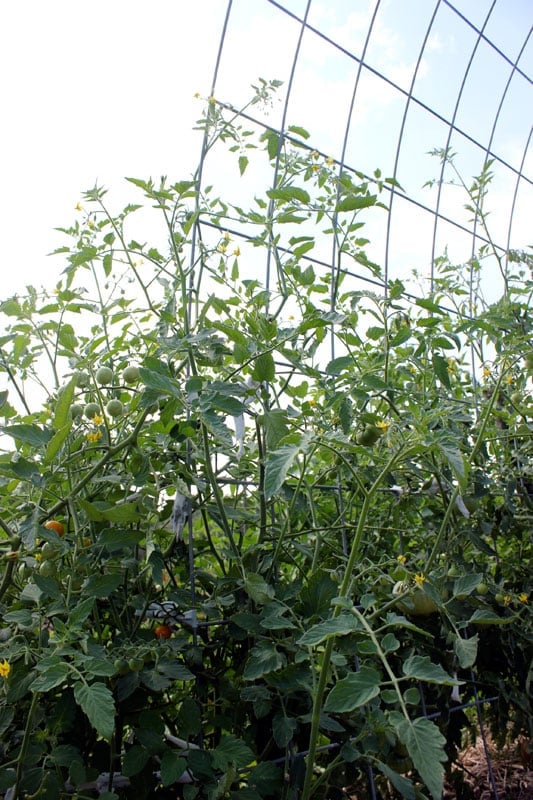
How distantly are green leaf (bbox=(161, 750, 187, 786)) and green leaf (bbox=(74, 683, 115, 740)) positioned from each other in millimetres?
209

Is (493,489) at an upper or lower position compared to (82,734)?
upper

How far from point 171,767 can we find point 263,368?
628 mm

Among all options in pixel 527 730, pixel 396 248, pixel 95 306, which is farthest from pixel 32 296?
pixel 396 248

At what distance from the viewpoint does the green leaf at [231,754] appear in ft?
3.10

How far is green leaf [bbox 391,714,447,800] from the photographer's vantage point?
2.35 feet

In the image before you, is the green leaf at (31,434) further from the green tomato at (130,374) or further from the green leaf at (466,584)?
the green leaf at (466,584)

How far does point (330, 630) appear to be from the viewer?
82 cm

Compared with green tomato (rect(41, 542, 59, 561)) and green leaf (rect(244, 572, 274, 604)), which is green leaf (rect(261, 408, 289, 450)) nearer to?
green leaf (rect(244, 572, 274, 604))

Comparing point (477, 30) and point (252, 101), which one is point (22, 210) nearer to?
point (252, 101)

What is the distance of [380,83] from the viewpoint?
8.75ft

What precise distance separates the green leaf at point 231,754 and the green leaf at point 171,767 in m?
0.05

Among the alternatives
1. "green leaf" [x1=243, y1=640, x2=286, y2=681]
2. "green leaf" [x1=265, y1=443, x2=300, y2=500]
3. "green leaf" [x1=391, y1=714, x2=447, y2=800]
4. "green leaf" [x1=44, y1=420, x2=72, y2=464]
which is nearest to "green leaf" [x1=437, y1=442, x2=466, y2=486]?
"green leaf" [x1=265, y1=443, x2=300, y2=500]

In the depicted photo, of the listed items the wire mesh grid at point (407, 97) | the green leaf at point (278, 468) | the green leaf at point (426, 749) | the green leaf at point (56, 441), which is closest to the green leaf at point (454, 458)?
the green leaf at point (278, 468)

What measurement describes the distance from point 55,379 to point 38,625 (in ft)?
1.43
